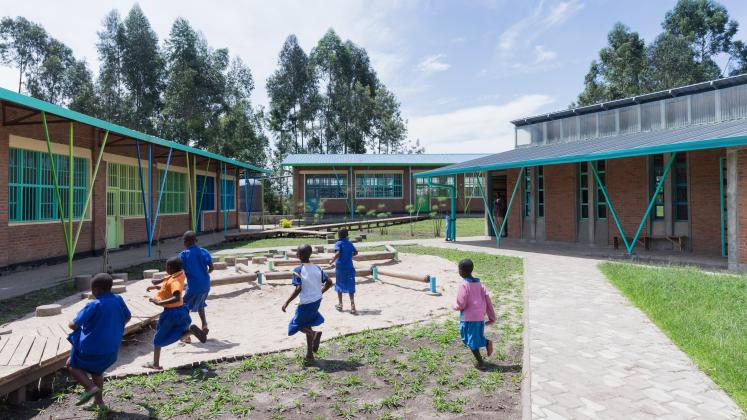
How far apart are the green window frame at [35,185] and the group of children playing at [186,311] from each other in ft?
24.7

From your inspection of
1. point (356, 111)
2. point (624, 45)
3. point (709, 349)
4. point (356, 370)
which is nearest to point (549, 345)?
point (709, 349)

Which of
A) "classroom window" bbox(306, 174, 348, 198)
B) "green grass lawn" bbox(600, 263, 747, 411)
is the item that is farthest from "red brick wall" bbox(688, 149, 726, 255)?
"classroom window" bbox(306, 174, 348, 198)

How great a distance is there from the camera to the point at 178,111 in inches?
1674

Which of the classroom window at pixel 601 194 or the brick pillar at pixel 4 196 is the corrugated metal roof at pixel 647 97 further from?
the brick pillar at pixel 4 196

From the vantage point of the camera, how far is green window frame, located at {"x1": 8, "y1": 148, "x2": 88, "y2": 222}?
40.1 ft

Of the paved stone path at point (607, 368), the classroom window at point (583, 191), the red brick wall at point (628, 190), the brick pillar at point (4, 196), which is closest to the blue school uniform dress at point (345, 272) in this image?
the paved stone path at point (607, 368)

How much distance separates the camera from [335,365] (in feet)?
17.3

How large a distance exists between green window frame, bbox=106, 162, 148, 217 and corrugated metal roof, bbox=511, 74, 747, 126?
17192mm

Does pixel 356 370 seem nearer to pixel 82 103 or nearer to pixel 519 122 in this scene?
pixel 519 122

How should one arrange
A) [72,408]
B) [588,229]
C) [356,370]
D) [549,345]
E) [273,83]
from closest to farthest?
[72,408], [356,370], [549,345], [588,229], [273,83]

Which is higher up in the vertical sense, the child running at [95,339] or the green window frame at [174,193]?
the green window frame at [174,193]

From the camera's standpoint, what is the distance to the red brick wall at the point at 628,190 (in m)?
15.2

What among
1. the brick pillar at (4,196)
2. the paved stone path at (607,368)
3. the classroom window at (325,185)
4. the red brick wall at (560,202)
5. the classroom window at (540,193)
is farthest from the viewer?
the classroom window at (325,185)

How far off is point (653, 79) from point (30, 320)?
4792 centimetres
